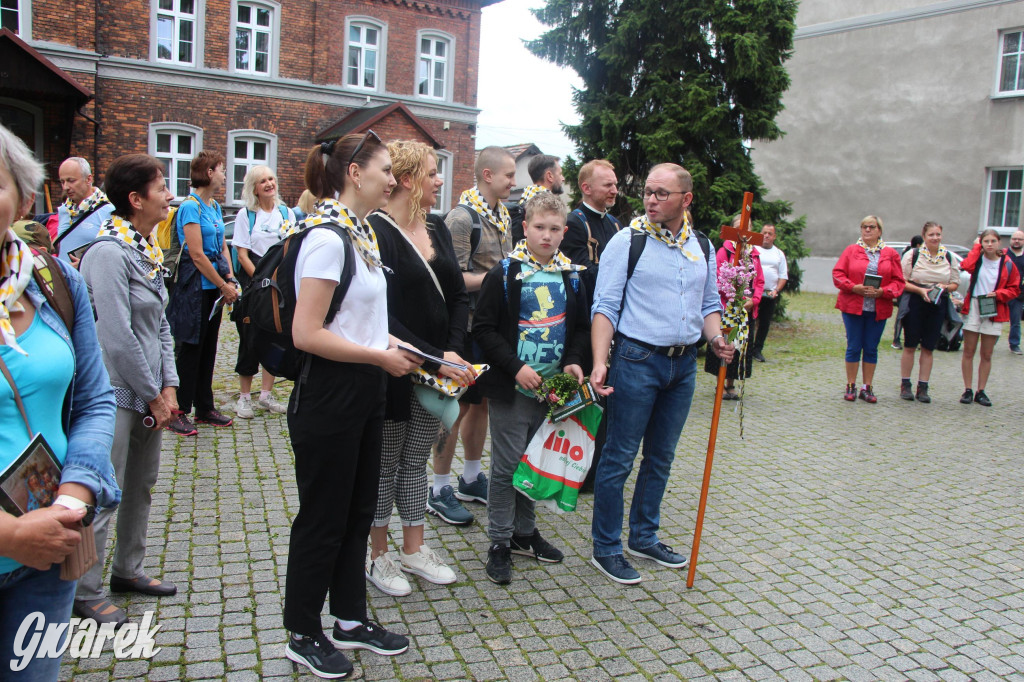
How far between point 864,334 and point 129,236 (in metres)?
7.96

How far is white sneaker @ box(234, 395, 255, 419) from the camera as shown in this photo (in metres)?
7.15

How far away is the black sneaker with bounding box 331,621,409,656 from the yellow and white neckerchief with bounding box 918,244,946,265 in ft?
28.1

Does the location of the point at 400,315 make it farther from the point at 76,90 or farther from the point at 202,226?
the point at 76,90

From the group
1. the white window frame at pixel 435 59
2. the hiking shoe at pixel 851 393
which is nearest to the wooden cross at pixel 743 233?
the hiking shoe at pixel 851 393

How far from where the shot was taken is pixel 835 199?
25594 mm

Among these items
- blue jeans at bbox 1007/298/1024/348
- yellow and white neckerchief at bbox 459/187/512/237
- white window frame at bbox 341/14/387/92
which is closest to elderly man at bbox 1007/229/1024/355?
blue jeans at bbox 1007/298/1024/348

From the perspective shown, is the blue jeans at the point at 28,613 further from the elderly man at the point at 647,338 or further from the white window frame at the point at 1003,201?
the white window frame at the point at 1003,201

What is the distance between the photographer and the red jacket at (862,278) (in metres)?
8.88

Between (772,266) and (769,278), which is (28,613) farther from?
(772,266)

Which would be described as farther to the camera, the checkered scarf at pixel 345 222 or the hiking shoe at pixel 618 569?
the hiking shoe at pixel 618 569

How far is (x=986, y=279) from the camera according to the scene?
923 cm

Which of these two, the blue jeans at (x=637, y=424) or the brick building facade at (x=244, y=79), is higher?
the brick building facade at (x=244, y=79)

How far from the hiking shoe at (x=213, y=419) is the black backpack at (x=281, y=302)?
4.15m

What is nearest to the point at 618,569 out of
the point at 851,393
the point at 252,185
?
the point at 252,185
